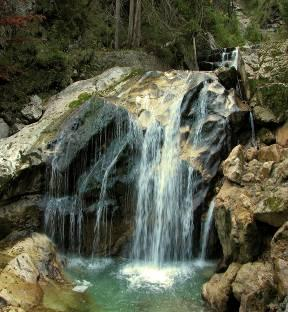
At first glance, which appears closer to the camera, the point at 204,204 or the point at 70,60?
the point at 204,204

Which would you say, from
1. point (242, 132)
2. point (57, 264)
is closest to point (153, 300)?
point (57, 264)

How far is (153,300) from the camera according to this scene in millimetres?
9766

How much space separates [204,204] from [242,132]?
2.46 metres

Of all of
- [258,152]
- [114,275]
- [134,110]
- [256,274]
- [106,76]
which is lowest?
[114,275]

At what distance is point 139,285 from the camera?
10.6 m

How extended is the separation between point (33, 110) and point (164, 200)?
5.52 metres

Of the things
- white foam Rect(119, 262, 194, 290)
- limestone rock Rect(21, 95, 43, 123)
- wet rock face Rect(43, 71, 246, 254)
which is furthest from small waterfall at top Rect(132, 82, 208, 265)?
limestone rock Rect(21, 95, 43, 123)

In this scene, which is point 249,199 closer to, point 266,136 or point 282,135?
point 282,135

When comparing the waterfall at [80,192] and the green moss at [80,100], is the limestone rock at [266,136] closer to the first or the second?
the waterfall at [80,192]

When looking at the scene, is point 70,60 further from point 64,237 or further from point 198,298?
point 198,298

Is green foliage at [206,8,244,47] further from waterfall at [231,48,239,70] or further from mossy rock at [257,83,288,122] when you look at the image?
mossy rock at [257,83,288,122]

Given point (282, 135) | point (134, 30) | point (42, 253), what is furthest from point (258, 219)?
point (134, 30)

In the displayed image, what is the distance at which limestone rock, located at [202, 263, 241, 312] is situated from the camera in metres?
9.07

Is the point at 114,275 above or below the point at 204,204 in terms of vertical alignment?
below
